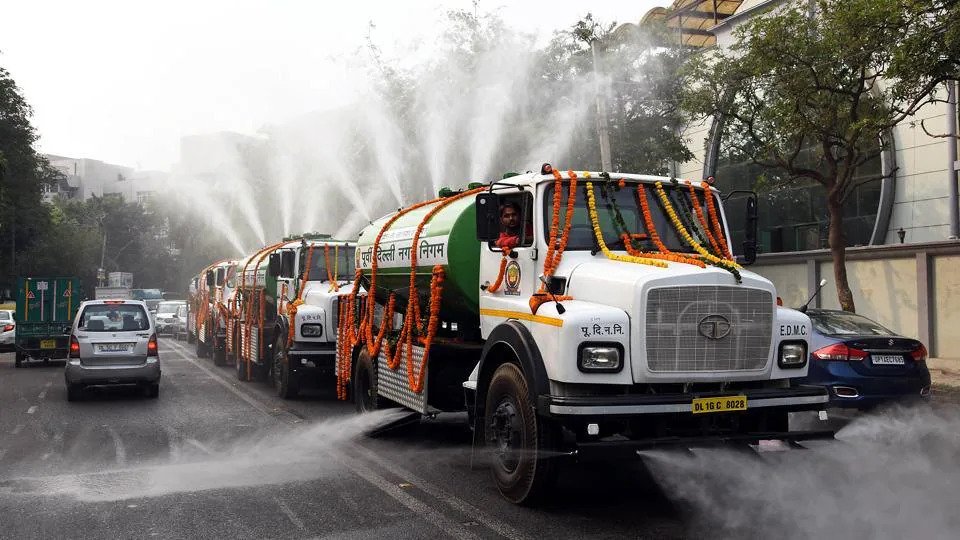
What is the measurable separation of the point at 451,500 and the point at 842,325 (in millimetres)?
6164

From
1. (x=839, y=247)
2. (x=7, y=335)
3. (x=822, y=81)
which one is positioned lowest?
(x=7, y=335)

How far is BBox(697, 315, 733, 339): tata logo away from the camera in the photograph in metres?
6.27

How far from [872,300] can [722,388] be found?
56.6ft

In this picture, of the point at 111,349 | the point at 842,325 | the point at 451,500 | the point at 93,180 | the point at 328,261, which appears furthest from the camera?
the point at 93,180

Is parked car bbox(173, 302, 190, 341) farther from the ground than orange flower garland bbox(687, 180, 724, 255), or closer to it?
closer to it

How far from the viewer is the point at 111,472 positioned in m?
8.27

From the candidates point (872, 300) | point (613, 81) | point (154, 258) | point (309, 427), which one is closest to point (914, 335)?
point (872, 300)

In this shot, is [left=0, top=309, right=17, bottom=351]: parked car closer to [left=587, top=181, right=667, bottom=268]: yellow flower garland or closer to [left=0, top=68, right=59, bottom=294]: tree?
[left=0, top=68, right=59, bottom=294]: tree

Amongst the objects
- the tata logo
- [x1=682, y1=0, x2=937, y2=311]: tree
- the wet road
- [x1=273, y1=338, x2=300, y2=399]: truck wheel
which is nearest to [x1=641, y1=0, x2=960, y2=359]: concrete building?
[x1=682, y1=0, x2=937, y2=311]: tree

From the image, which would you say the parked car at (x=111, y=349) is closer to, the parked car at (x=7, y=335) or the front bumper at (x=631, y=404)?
the front bumper at (x=631, y=404)

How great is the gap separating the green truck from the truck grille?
20.2 metres

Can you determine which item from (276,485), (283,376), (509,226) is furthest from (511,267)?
(283,376)

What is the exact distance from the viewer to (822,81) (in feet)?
50.9

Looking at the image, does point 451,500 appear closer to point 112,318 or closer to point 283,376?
point 283,376
